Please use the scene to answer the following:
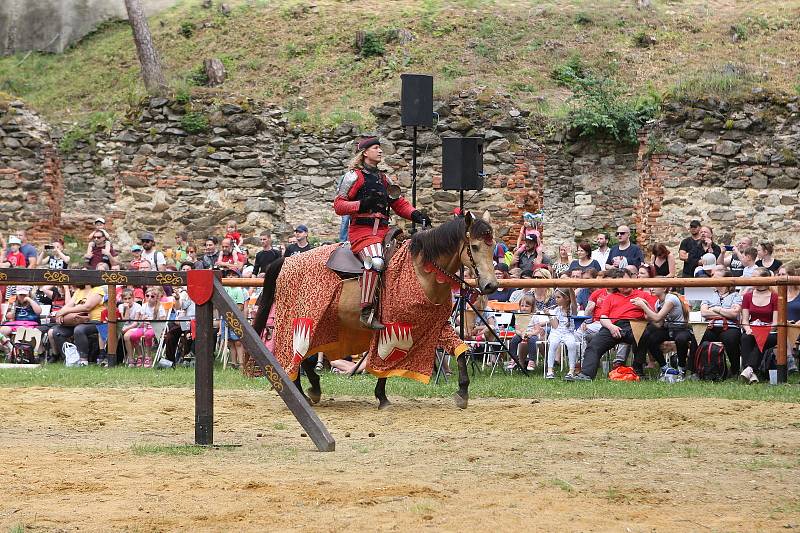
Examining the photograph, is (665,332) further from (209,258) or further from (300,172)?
(300,172)

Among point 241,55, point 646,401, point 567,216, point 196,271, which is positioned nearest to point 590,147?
point 567,216

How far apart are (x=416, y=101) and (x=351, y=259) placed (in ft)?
16.0

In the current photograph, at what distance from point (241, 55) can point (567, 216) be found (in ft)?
33.3

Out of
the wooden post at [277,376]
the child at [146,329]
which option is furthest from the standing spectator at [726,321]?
the child at [146,329]

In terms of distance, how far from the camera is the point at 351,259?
1102 cm

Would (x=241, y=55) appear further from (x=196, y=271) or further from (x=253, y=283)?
(x=196, y=271)

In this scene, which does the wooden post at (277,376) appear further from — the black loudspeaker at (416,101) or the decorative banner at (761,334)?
the black loudspeaker at (416,101)

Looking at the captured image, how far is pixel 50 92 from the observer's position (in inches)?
1146

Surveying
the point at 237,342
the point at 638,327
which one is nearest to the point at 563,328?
the point at 638,327

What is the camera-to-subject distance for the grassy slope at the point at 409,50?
2558 centimetres

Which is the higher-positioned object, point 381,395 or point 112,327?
point 112,327

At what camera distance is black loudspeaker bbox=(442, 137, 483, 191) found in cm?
1516

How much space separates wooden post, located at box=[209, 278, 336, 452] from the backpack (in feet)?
22.4

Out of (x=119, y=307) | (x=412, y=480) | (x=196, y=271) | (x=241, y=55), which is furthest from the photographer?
(x=241, y=55)
